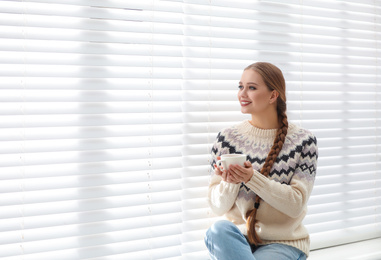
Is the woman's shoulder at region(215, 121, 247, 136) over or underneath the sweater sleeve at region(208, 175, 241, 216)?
over

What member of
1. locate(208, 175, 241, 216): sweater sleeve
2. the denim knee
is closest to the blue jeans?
the denim knee

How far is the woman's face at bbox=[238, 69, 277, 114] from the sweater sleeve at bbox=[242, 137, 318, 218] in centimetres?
23

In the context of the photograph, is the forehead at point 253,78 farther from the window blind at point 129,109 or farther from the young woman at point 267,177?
the window blind at point 129,109

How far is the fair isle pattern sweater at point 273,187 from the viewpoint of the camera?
1.37 meters

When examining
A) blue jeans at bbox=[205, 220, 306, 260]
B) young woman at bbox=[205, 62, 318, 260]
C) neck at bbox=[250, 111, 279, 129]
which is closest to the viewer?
blue jeans at bbox=[205, 220, 306, 260]

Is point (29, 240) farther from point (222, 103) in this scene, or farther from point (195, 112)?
point (222, 103)

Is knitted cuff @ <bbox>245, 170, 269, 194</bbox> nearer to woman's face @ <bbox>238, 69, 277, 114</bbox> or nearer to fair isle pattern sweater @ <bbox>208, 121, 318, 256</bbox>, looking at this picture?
fair isle pattern sweater @ <bbox>208, 121, 318, 256</bbox>

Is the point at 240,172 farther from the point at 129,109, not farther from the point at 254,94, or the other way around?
the point at 129,109

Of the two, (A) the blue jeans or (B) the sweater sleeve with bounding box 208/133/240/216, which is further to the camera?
(B) the sweater sleeve with bounding box 208/133/240/216

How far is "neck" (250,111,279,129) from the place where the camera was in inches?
58.6

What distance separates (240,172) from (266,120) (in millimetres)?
306

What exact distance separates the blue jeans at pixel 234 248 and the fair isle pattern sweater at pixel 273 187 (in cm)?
5

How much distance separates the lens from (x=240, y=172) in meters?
1.28

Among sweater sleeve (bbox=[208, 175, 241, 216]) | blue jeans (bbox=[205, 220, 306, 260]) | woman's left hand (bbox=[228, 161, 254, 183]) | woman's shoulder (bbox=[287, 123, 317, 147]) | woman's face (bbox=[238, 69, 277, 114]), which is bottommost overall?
blue jeans (bbox=[205, 220, 306, 260])
